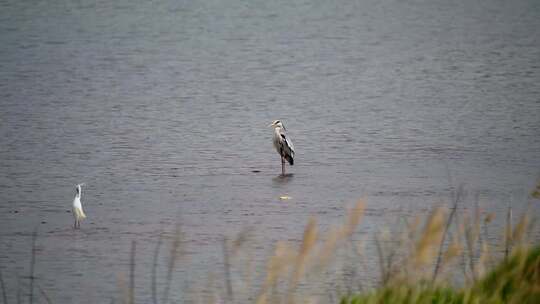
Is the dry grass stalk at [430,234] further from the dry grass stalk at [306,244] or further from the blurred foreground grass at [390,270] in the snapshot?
the dry grass stalk at [306,244]

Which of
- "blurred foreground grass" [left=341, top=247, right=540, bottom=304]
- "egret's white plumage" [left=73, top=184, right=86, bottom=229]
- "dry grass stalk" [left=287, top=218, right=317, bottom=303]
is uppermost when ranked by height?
"dry grass stalk" [left=287, top=218, right=317, bottom=303]

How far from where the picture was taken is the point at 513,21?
1544 inches

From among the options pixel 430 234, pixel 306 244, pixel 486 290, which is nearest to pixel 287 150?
pixel 486 290

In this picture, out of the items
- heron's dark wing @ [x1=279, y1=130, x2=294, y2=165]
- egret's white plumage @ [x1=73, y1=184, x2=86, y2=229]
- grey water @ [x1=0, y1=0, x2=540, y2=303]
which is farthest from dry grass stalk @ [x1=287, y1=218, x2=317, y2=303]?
heron's dark wing @ [x1=279, y1=130, x2=294, y2=165]

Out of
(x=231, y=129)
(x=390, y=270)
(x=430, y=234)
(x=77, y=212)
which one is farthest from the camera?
(x=231, y=129)

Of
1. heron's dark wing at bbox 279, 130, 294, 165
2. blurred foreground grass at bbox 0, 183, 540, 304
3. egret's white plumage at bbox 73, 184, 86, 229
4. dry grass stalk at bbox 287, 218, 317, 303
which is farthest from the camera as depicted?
heron's dark wing at bbox 279, 130, 294, 165

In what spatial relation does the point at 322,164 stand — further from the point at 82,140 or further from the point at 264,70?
the point at 264,70

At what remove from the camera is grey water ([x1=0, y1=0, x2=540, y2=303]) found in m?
12.5

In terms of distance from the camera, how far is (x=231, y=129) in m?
20.3

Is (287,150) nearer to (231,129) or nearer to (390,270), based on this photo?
(231,129)

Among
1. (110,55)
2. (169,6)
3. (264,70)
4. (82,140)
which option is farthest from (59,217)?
(169,6)

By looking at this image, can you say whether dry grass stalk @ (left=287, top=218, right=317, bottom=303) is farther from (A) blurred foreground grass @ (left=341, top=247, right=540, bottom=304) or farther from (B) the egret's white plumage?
(B) the egret's white plumage

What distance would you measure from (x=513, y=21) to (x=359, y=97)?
16656mm

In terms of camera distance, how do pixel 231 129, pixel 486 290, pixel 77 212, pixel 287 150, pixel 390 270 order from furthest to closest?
pixel 231 129 → pixel 287 150 → pixel 77 212 → pixel 486 290 → pixel 390 270
